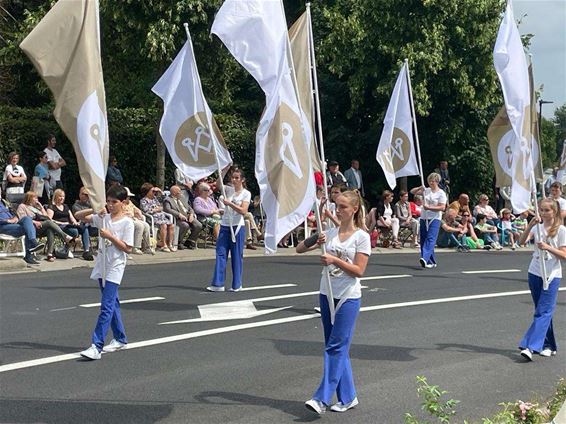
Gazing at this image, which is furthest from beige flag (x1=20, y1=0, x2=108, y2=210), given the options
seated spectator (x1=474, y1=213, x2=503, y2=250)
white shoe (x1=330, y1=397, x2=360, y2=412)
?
seated spectator (x1=474, y1=213, x2=503, y2=250)

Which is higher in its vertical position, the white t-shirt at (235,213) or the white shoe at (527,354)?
the white t-shirt at (235,213)

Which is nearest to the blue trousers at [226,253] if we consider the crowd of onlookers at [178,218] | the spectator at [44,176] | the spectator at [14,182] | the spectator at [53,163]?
the crowd of onlookers at [178,218]

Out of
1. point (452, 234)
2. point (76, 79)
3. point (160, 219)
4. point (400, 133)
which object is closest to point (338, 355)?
point (76, 79)

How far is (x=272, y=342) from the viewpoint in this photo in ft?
34.0

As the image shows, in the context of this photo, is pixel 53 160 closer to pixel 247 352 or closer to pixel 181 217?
pixel 181 217

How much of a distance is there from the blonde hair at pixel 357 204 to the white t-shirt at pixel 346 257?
115 mm

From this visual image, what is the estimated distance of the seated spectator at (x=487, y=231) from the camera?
24.5 meters

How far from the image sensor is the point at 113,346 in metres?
9.72

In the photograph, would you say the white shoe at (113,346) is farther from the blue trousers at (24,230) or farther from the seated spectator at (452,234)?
the seated spectator at (452,234)

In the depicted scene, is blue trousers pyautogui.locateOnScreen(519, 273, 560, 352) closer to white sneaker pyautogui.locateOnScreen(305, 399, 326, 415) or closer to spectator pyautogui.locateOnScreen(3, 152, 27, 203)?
white sneaker pyautogui.locateOnScreen(305, 399, 326, 415)

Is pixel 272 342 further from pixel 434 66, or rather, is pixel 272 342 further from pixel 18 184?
pixel 434 66

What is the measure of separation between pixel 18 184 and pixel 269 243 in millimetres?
12995

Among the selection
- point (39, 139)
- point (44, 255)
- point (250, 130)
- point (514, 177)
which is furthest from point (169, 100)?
point (250, 130)

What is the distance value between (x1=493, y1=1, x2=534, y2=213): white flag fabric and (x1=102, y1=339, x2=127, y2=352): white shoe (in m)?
4.79
